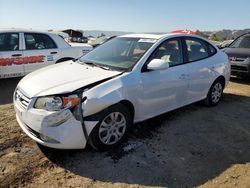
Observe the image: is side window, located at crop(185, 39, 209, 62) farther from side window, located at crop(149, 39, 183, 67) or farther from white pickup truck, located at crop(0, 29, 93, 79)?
white pickup truck, located at crop(0, 29, 93, 79)

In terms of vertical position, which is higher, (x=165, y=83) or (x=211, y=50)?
(x=211, y=50)

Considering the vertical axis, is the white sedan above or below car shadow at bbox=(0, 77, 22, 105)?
above

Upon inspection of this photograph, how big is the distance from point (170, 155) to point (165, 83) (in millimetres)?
1203

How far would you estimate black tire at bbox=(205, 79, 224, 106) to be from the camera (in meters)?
6.15

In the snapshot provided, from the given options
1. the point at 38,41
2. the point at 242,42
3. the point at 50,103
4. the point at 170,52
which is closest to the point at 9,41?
the point at 38,41

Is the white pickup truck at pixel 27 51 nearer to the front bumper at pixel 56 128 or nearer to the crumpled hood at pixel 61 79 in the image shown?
the crumpled hood at pixel 61 79

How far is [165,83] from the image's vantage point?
15.3ft

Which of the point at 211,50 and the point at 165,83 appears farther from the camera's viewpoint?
the point at 211,50

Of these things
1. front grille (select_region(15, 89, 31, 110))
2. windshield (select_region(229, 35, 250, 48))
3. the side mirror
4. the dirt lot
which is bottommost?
the dirt lot

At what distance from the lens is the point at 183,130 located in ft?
16.2

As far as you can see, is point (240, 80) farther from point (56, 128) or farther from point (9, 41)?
point (56, 128)

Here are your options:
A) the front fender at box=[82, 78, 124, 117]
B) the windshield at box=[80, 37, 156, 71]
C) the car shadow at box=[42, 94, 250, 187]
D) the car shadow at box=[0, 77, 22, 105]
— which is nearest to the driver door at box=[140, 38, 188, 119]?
the windshield at box=[80, 37, 156, 71]

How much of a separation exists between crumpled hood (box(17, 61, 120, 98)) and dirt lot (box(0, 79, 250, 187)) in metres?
0.84

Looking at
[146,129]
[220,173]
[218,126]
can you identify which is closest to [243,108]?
[218,126]
